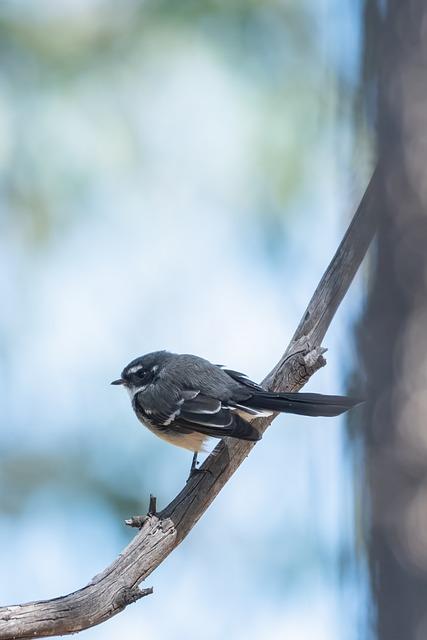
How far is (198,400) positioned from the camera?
567 centimetres

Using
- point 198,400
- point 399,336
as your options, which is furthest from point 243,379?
point 399,336

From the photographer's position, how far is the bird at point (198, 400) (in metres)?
5.11

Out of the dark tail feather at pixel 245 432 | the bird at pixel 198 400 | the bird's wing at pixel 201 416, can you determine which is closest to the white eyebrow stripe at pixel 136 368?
the bird at pixel 198 400

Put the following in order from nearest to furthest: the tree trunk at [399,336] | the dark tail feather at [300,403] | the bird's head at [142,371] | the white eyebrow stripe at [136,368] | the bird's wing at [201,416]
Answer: the tree trunk at [399,336] < the dark tail feather at [300,403] < the bird's wing at [201,416] < the bird's head at [142,371] < the white eyebrow stripe at [136,368]

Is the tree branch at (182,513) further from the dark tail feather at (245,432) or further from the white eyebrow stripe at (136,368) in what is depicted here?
the white eyebrow stripe at (136,368)

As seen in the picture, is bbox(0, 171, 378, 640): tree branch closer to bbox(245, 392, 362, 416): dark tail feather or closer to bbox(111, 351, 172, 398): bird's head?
bbox(245, 392, 362, 416): dark tail feather

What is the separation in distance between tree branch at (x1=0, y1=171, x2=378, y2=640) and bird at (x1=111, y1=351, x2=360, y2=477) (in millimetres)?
122

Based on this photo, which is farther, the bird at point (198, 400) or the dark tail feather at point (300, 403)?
the bird at point (198, 400)

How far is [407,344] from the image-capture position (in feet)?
8.25

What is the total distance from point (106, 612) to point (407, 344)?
2.25 meters

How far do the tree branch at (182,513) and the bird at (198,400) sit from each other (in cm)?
12

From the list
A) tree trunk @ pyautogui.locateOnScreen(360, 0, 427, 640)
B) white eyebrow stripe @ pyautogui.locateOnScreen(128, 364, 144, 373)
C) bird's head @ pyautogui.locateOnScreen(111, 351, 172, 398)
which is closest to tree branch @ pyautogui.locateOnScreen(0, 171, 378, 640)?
tree trunk @ pyautogui.locateOnScreen(360, 0, 427, 640)

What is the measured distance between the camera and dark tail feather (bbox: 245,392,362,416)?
4930mm

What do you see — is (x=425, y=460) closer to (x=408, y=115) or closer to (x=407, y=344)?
(x=407, y=344)
